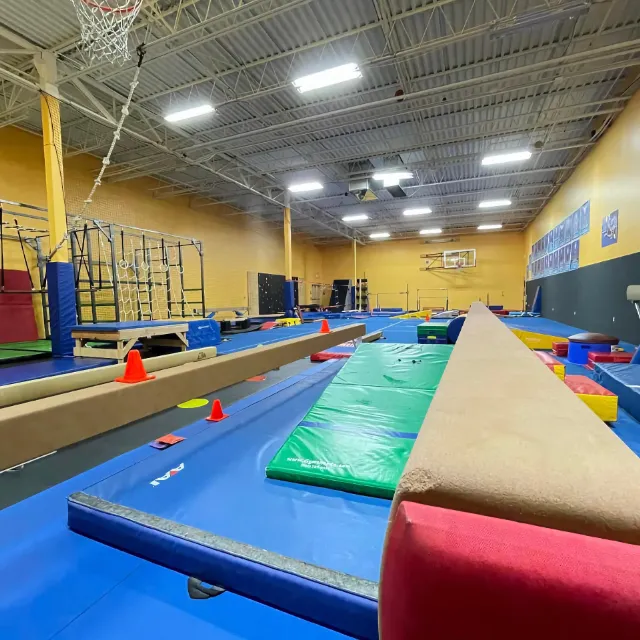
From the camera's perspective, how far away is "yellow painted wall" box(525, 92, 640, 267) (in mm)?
6070

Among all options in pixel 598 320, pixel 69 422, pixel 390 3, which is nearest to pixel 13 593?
pixel 69 422

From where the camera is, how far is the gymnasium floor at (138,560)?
111cm

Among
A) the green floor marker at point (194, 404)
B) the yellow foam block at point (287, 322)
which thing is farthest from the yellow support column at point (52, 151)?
the yellow foam block at point (287, 322)

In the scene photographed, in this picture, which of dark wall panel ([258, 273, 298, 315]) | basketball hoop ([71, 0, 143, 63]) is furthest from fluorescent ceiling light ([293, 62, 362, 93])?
Answer: dark wall panel ([258, 273, 298, 315])

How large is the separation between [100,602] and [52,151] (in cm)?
665

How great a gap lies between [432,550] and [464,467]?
0.46ft

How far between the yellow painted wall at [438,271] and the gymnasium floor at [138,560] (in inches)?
705

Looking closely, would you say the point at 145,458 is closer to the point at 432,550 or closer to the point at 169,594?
the point at 169,594

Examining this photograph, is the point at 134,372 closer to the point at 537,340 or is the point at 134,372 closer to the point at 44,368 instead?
the point at 44,368

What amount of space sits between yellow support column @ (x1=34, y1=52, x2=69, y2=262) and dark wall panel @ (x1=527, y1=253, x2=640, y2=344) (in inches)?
374

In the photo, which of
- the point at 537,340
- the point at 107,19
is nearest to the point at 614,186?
the point at 537,340

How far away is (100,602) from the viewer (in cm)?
119

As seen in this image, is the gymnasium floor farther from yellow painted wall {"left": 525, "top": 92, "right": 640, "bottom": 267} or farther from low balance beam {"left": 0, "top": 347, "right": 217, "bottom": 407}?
yellow painted wall {"left": 525, "top": 92, "right": 640, "bottom": 267}

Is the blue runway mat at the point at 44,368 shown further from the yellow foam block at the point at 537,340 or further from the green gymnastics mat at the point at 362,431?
the yellow foam block at the point at 537,340
